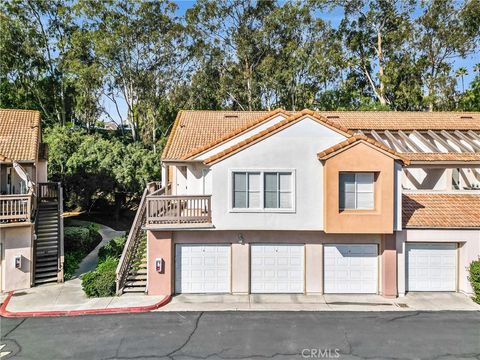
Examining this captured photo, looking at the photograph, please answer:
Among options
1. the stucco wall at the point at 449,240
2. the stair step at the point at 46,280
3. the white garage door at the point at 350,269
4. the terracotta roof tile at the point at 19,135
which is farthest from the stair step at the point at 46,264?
the stucco wall at the point at 449,240

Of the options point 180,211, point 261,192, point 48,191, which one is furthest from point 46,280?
point 261,192

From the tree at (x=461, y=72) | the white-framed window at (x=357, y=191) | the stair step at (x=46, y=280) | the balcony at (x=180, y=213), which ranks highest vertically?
the tree at (x=461, y=72)

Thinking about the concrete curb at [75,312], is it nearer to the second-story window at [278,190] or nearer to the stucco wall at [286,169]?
the stucco wall at [286,169]

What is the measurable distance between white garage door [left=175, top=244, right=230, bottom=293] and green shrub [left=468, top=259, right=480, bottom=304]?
379 inches

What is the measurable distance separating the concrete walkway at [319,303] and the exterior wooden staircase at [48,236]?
21.6ft

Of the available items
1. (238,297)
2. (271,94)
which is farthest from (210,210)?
(271,94)

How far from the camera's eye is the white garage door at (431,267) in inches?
559

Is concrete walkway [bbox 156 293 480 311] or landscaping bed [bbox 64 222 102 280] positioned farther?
landscaping bed [bbox 64 222 102 280]

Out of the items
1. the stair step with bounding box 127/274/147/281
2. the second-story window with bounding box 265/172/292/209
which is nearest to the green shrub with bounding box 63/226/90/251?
the stair step with bounding box 127/274/147/281

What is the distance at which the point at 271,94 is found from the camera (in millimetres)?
36750

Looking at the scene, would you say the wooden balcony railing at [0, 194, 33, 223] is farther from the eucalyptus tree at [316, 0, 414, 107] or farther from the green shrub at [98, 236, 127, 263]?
the eucalyptus tree at [316, 0, 414, 107]

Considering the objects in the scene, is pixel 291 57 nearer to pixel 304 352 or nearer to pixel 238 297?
pixel 238 297

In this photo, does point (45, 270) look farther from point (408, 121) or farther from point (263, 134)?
point (408, 121)

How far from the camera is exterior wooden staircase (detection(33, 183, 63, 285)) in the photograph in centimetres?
1590
